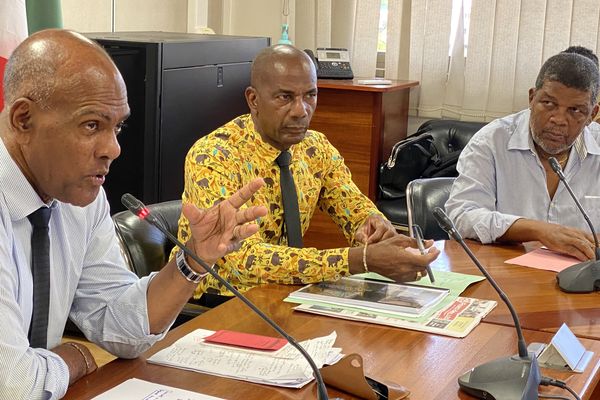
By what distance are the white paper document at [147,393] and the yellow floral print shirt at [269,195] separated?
0.76m

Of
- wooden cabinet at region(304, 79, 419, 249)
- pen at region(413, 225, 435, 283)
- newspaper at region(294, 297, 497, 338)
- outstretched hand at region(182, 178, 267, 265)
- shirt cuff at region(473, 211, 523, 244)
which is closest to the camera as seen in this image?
outstretched hand at region(182, 178, 267, 265)

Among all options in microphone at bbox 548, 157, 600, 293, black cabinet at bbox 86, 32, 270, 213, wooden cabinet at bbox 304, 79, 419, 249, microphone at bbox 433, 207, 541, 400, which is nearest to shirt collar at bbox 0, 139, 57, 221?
microphone at bbox 433, 207, 541, 400

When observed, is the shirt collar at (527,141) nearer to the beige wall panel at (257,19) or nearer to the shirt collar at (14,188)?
the shirt collar at (14,188)

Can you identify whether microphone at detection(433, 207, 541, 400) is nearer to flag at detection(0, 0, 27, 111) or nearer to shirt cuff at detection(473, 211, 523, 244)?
shirt cuff at detection(473, 211, 523, 244)

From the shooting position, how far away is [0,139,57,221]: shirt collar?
1.71m

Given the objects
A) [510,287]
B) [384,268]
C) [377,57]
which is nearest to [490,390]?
[384,268]

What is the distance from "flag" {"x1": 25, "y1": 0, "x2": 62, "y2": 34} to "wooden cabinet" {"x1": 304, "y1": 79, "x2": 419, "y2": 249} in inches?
70.4

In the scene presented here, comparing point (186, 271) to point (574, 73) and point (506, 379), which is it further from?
point (574, 73)

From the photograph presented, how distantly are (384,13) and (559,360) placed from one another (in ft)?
12.5

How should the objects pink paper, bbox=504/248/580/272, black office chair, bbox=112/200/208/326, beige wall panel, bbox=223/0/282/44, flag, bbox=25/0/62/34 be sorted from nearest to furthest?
black office chair, bbox=112/200/208/326 → pink paper, bbox=504/248/580/272 → flag, bbox=25/0/62/34 → beige wall panel, bbox=223/0/282/44

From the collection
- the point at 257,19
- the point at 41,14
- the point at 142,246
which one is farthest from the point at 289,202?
the point at 257,19

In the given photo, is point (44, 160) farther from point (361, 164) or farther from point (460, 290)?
point (361, 164)

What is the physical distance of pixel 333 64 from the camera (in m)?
5.19

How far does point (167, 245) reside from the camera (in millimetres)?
2588
